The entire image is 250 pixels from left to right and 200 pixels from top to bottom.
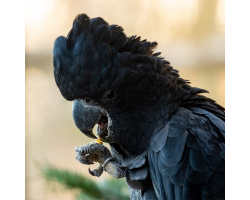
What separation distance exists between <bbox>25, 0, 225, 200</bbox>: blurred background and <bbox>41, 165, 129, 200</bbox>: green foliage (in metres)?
0.03

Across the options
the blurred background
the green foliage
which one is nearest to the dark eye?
the blurred background

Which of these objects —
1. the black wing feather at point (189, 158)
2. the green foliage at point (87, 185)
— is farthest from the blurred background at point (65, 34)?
the black wing feather at point (189, 158)

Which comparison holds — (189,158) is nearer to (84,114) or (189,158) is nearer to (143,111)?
(143,111)

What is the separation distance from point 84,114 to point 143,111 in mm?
208

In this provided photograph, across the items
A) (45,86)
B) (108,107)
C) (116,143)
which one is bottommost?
(116,143)

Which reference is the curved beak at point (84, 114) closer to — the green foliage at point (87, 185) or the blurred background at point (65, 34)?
the blurred background at point (65, 34)

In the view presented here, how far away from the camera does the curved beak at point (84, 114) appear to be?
1.04m

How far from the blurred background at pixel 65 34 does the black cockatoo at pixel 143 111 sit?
0.05m

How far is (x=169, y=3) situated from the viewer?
3.40 ft

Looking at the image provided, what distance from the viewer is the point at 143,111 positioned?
1074 mm

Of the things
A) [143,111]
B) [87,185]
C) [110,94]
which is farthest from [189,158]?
[87,185]
